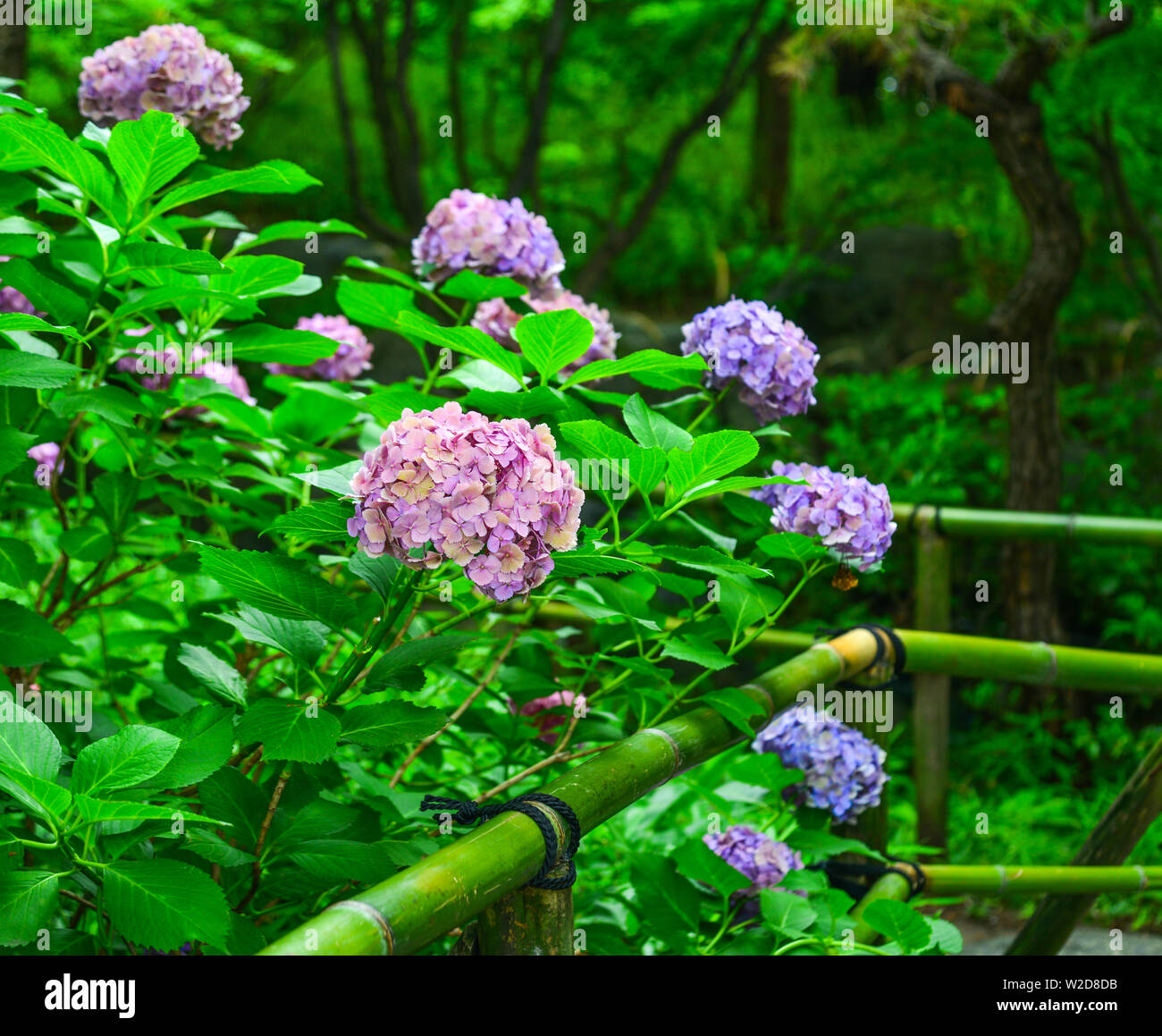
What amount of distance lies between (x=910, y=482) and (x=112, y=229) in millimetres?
3609

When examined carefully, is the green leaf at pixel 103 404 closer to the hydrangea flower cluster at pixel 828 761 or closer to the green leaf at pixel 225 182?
the green leaf at pixel 225 182

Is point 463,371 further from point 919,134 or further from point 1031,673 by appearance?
point 919,134

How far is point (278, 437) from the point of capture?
4.00ft

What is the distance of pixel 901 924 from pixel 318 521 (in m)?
0.77

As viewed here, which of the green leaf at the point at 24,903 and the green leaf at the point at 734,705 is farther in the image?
the green leaf at the point at 734,705

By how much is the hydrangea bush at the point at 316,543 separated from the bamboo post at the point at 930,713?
965mm

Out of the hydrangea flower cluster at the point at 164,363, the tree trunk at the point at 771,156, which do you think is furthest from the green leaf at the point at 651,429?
the tree trunk at the point at 771,156

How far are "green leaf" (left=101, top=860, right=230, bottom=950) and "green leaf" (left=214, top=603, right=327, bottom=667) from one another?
189mm

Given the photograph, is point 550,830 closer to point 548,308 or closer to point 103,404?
point 103,404

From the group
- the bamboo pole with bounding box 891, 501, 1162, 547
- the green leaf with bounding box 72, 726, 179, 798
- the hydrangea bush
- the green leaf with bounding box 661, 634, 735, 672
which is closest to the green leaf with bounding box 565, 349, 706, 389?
the hydrangea bush

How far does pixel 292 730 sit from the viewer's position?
81 centimetres

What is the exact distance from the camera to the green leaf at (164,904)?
706 millimetres

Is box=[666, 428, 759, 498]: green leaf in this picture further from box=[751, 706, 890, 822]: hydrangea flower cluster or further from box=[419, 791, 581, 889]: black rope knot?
box=[751, 706, 890, 822]: hydrangea flower cluster

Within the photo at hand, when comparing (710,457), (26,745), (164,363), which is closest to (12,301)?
(164,363)
